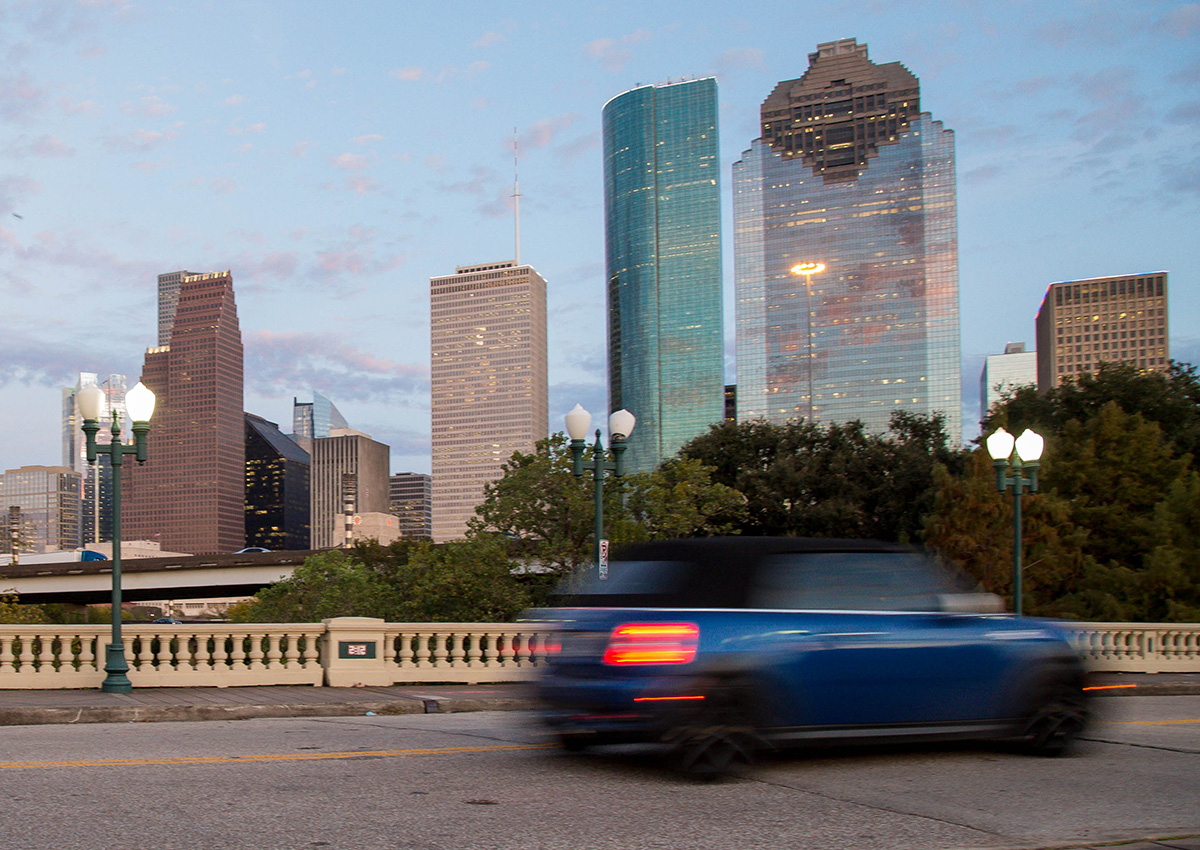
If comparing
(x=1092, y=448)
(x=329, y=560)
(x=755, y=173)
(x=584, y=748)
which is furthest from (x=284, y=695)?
(x=755, y=173)

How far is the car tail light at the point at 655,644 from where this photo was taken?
21.4ft

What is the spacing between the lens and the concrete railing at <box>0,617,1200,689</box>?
1377cm

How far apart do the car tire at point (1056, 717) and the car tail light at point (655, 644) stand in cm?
265

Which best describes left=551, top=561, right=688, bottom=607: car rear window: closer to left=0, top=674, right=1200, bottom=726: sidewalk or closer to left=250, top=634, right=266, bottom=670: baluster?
left=0, top=674, right=1200, bottom=726: sidewalk

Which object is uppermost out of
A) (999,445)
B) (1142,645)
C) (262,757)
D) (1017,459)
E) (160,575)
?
(999,445)

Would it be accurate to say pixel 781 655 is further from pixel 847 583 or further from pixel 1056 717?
pixel 1056 717

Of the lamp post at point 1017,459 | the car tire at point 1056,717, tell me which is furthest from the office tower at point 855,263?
the car tire at point 1056,717

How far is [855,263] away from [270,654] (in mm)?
174338

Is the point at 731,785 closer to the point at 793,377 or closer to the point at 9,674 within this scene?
the point at 9,674

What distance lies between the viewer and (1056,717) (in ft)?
24.9

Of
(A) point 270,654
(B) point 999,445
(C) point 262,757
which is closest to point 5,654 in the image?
(A) point 270,654

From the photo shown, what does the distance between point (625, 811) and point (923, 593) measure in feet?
8.66

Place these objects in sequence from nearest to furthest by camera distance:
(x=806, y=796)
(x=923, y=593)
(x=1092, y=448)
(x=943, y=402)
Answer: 1. (x=806, y=796)
2. (x=923, y=593)
3. (x=1092, y=448)
4. (x=943, y=402)

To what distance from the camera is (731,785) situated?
6.43 meters
